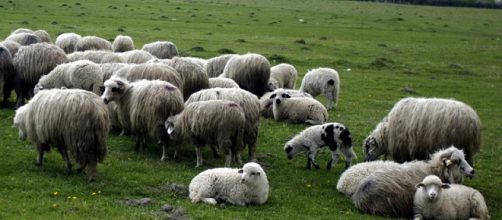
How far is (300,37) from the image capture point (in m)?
45.4

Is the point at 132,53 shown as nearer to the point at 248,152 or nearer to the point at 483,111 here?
the point at 248,152

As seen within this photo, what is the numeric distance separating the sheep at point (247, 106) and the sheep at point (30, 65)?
5.03 meters

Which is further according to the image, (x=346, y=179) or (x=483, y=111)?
(x=483, y=111)

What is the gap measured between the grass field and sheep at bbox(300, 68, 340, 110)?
60cm

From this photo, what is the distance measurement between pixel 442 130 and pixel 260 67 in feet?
28.5

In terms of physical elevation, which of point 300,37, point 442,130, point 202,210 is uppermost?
point 442,130

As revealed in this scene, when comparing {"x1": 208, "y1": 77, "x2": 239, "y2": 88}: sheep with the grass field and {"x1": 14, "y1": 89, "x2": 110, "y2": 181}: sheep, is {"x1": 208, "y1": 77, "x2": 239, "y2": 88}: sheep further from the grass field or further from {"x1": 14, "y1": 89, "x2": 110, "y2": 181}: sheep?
{"x1": 14, "y1": 89, "x2": 110, "y2": 181}: sheep

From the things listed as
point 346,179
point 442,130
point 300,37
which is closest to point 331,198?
point 346,179

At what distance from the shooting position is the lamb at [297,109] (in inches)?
694

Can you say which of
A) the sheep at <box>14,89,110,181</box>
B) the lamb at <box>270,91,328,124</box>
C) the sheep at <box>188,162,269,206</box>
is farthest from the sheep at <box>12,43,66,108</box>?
the sheep at <box>188,162,269,206</box>

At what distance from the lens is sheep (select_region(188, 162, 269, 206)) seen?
1042cm

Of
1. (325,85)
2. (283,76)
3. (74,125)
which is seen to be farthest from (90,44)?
(74,125)

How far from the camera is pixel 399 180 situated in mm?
10547

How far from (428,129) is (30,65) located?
10.7 metres
